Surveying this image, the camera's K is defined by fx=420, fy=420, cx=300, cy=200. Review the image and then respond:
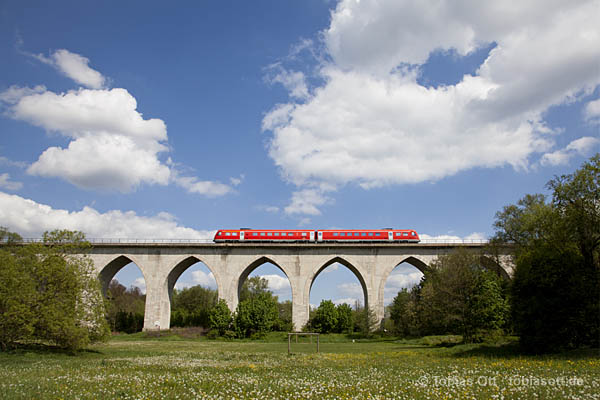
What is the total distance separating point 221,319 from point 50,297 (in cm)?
3102

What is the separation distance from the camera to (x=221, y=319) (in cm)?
5266

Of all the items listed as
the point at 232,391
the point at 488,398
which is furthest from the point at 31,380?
the point at 488,398

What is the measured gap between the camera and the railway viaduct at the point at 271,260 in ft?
186

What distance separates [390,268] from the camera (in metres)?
56.7

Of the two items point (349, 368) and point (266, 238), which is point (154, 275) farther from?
point (349, 368)

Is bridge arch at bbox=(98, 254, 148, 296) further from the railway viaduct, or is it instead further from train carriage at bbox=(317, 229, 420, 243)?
train carriage at bbox=(317, 229, 420, 243)

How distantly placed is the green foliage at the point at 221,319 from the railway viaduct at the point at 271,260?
9.34 ft

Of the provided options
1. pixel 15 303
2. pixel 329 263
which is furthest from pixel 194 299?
pixel 15 303

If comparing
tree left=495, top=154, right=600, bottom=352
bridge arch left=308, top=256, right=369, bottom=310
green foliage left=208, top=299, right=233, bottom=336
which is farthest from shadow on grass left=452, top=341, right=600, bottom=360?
green foliage left=208, top=299, right=233, bottom=336

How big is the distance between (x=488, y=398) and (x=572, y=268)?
16657mm

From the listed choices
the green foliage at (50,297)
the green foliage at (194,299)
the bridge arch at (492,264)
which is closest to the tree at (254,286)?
the green foliage at (194,299)

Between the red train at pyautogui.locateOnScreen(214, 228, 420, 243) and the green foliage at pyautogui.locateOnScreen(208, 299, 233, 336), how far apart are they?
30.6 ft

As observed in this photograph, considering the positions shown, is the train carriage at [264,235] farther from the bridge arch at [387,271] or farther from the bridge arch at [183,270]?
the bridge arch at [387,271]

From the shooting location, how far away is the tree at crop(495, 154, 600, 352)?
2112 cm
